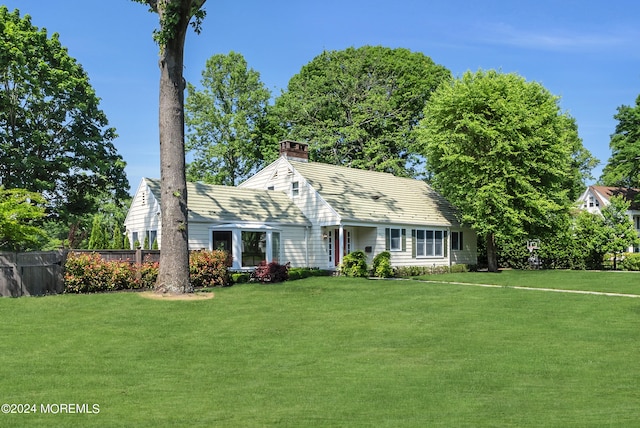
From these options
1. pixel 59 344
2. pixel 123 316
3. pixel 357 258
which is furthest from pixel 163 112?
pixel 357 258

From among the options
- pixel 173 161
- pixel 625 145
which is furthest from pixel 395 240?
pixel 625 145

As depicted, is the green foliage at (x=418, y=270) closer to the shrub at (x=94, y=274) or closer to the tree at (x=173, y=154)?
the tree at (x=173, y=154)

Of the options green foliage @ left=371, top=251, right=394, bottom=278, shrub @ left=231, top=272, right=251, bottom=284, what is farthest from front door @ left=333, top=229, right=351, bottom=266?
shrub @ left=231, top=272, right=251, bottom=284

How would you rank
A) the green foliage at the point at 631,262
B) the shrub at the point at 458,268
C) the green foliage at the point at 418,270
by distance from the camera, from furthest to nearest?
the green foliage at the point at 631,262 < the shrub at the point at 458,268 < the green foliage at the point at 418,270

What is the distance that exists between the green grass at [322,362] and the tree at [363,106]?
28.7 m

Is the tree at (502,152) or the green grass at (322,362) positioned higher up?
the tree at (502,152)

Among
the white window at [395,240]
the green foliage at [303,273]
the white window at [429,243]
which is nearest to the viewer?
the green foliage at [303,273]

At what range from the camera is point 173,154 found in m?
17.2

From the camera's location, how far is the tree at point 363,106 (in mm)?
43312

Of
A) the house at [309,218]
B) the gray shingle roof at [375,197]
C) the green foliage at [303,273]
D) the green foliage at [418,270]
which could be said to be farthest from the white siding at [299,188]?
the green foliage at [418,270]

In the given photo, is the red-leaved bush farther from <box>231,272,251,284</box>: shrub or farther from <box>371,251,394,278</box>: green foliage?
<box>371,251,394,278</box>: green foliage

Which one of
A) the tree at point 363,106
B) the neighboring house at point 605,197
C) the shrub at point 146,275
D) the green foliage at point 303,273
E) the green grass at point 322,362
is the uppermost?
the tree at point 363,106

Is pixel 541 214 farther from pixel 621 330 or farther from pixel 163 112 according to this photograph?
pixel 163 112

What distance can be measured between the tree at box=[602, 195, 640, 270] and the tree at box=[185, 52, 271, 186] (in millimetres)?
25742
